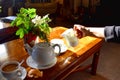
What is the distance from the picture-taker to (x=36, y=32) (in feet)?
A: 4.62

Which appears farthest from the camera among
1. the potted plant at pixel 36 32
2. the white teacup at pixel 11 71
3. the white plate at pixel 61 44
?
the white plate at pixel 61 44

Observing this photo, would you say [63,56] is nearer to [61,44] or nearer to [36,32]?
[61,44]

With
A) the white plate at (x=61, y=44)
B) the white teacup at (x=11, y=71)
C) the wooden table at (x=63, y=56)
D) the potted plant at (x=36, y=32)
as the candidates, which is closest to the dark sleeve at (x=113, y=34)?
the wooden table at (x=63, y=56)

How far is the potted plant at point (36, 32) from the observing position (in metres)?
1.28

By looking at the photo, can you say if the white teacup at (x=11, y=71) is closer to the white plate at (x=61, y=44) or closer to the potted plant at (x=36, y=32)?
the potted plant at (x=36, y=32)

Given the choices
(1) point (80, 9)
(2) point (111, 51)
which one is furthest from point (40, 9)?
(2) point (111, 51)

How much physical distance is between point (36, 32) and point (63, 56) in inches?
12.7

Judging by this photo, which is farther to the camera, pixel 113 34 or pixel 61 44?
pixel 61 44

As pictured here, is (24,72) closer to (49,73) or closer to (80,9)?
(49,73)

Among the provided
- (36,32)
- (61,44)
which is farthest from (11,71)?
(61,44)

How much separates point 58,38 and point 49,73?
0.62m

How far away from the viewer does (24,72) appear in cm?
127

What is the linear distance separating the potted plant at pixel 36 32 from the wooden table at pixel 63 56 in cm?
8

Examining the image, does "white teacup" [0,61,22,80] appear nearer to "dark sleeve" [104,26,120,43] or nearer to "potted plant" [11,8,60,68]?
"potted plant" [11,8,60,68]
